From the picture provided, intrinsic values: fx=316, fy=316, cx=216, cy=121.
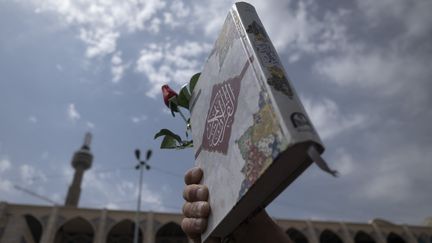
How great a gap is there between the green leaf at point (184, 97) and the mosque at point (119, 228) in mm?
27500

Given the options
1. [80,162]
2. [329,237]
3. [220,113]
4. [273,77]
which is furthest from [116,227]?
[80,162]

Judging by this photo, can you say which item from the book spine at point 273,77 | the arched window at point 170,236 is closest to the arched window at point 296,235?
the arched window at point 170,236

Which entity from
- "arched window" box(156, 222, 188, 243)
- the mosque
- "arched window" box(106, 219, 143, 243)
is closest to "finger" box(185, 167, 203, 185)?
the mosque

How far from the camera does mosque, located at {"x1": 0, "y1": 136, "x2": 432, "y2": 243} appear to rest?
85.9 ft

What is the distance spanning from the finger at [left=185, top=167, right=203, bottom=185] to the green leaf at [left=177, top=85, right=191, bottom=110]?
1.85ft

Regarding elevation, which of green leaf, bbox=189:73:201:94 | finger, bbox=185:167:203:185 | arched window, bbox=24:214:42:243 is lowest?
finger, bbox=185:167:203:185

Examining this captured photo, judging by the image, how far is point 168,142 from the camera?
2.17 metres

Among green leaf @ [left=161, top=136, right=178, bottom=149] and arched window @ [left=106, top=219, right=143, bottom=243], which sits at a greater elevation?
arched window @ [left=106, top=219, right=143, bottom=243]

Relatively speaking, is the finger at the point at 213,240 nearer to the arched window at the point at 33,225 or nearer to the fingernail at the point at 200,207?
the fingernail at the point at 200,207

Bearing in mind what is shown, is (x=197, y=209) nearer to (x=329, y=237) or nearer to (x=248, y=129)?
(x=248, y=129)

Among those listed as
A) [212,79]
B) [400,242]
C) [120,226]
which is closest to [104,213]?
[120,226]

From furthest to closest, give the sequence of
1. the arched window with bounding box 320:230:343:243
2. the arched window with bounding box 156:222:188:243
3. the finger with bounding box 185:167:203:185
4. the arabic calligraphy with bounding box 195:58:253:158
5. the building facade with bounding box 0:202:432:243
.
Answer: the arched window with bounding box 320:230:343:243
the arched window with bounding box 156:222:188:243
the building facade with bounding box 0:202:432:243
the finger with bounding box 185:167:203:185
the arabic calligraphy with bounding box 195:58:253:158

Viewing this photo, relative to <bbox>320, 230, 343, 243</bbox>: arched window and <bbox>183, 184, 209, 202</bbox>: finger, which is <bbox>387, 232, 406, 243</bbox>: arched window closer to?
<bbox>320, 230, 343, 243</bbox>: arched window

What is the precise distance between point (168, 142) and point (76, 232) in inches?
1386
